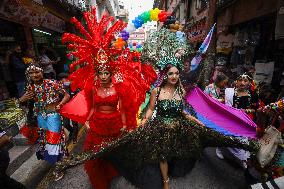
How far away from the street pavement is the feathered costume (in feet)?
1.93

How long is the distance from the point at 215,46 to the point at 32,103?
31.6ft

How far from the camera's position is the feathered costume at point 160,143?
10.5 ft

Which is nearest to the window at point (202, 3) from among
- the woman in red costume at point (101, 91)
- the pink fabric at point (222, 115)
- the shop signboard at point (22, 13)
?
the shop signboard at point (22, 13)

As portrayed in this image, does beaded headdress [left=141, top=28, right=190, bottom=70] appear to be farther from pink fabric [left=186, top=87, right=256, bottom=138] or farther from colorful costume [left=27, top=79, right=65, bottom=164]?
colorful costume [left=27, top=79, right=65, bottom=164]

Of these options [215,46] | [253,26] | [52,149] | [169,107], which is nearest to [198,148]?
[169,107]

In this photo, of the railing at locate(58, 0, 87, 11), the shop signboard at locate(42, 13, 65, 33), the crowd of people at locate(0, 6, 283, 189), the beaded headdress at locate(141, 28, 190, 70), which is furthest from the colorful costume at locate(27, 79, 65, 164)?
the railing at locate(58, 0, 87, 11)

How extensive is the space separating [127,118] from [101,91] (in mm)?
745

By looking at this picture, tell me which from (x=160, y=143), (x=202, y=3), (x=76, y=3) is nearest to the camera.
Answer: (x=160, y=143)

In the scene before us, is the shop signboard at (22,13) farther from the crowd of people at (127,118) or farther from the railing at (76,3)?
the crowd of people at (127,118)

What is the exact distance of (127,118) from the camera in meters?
4.17

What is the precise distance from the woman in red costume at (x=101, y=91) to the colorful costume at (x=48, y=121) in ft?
0.85

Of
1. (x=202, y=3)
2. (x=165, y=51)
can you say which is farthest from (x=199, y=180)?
(x=202, y=3)

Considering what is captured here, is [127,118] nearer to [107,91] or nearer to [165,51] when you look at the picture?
[107,91]

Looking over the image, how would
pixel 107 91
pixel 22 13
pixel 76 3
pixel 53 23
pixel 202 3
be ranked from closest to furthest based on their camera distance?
pixel 107 91
pixel 22 13
pixel 53 23
pixel 202 3
pixel 76 3
